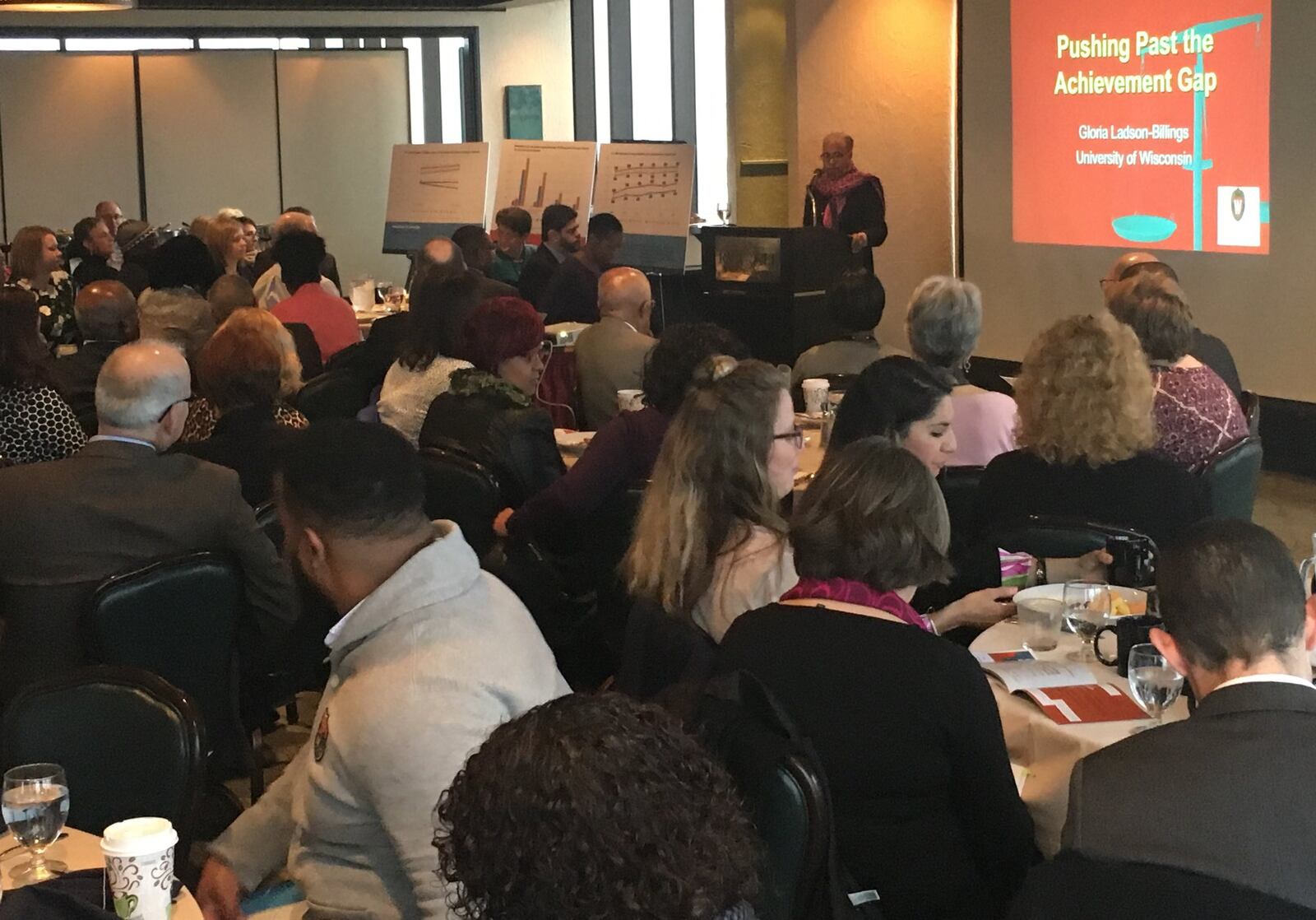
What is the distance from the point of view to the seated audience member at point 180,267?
781 centimetres

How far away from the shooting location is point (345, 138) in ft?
49.5

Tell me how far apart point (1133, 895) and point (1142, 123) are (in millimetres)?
8239

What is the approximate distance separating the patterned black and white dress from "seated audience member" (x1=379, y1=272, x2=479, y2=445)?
3.52ft

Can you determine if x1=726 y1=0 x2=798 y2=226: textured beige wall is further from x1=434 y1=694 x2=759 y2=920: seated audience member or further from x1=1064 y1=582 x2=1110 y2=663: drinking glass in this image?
x1=434 y1=694 x2=759 y2=920: seated audience member

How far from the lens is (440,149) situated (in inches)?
477

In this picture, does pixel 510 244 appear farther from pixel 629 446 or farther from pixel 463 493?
pixel 629 446

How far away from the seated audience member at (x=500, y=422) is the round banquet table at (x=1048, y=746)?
218 centimetres

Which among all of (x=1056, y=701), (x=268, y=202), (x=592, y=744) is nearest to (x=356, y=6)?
(x=268, y=202)

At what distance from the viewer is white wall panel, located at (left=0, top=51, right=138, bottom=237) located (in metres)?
13.9

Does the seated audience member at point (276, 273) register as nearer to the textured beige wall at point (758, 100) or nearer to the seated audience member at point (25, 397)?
the seated audience member at point (25, 397)

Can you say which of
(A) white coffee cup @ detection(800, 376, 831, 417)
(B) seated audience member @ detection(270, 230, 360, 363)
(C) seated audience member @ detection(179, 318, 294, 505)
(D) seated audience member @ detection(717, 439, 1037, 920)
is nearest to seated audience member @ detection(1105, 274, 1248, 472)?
(A) white coffee cup @ detection(800, 376, 831, 417)

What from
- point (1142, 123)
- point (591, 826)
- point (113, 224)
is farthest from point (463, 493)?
point (113, 224)

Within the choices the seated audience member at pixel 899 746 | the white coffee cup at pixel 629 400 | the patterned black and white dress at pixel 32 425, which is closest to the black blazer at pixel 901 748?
the seated audience member at pixel 899 746

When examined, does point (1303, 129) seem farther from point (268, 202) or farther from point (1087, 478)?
point (268, 202)
